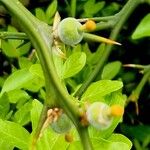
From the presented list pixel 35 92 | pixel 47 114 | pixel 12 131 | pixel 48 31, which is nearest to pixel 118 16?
pixel 35 92

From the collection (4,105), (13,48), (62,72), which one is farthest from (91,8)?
(62,72)

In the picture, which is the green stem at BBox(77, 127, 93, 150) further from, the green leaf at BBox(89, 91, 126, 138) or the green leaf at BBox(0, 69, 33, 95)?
the green leaf at BBox(0, 69, 33, 95)

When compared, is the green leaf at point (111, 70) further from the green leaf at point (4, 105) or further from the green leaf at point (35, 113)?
the green leaf at point (35, 113)

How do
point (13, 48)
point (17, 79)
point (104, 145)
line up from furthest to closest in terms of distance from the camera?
point (13, 48) → point (17, 79) → point (104, 145)

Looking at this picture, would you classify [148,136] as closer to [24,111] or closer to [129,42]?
[129,42]

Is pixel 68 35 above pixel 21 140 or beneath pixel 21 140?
above

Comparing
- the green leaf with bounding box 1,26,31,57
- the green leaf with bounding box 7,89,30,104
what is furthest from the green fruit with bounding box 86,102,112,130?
the green leaf with bounding box 1,26,31,57

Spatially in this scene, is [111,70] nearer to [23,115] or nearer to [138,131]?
[138,131]
